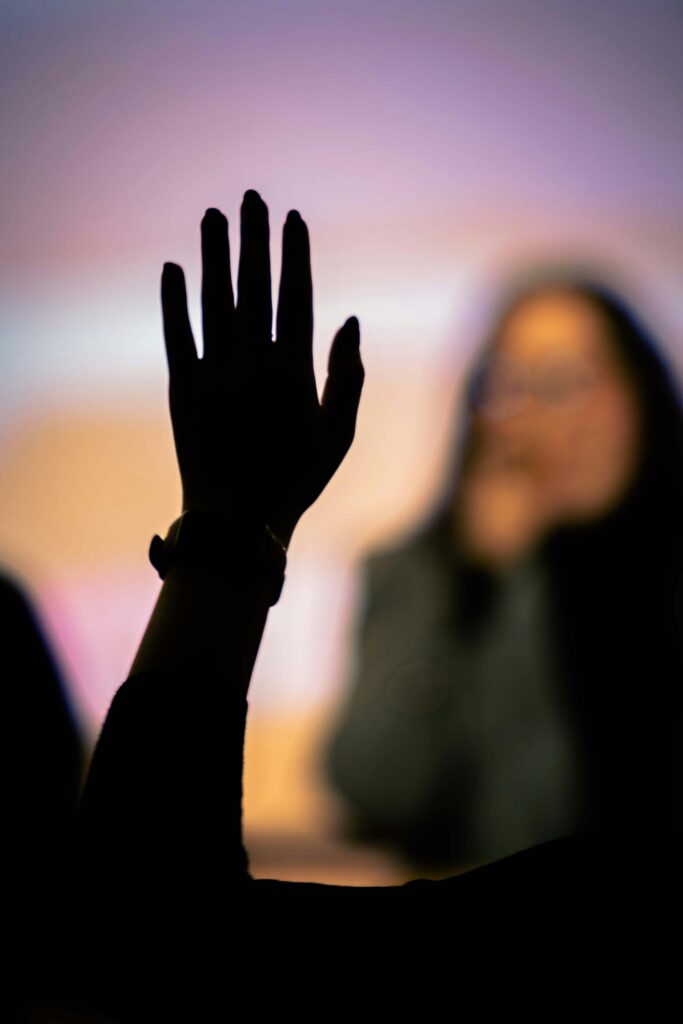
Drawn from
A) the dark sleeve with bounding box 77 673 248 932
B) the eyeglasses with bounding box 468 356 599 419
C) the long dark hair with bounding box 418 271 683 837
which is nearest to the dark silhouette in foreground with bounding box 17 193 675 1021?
the dark sleeve with bounding box 77 673 248 932

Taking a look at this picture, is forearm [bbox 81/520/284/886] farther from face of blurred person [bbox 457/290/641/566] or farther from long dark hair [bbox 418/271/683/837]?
face of blurred person [bbox 457/290/641/566]

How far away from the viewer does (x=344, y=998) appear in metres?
0.36

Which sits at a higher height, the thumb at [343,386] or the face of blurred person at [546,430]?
the face of blurred person at [546,430]

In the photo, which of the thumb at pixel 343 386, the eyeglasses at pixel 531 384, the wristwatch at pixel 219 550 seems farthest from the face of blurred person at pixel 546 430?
the wristwatch at pixel 219 550

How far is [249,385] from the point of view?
1.37ft

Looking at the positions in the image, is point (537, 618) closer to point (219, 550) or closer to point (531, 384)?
point (531, 384)

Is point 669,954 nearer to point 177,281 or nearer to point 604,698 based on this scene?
point 177,281

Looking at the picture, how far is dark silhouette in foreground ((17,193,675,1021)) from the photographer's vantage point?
329 millimetres

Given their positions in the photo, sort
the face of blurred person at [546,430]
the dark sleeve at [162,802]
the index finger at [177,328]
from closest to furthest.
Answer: the dark sleeve at [162,802] < the index finger at [177,328] < the face of blurred person at [546,430]

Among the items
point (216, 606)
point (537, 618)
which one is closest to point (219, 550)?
point (216, 606)

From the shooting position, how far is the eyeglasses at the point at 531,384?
1480mm

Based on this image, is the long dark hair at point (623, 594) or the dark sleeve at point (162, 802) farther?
the long dark hair at point (623, 594)

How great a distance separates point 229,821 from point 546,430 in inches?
47.8

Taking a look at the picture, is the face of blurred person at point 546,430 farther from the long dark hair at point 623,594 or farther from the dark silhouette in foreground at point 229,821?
the dark silhouette in foreground at point 229,821
